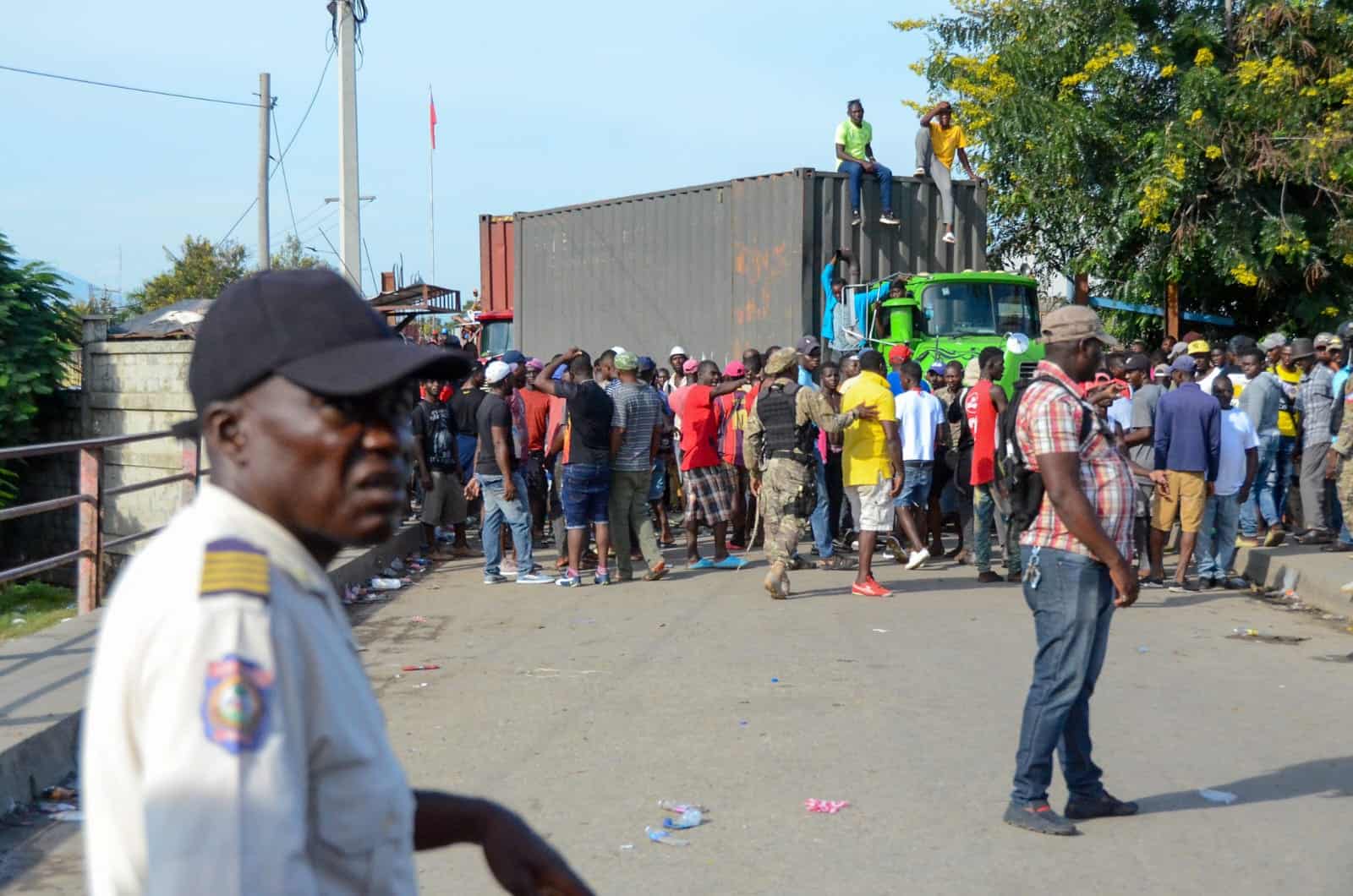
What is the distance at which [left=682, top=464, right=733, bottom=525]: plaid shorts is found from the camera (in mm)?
13367

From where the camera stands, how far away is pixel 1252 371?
13.6 metres

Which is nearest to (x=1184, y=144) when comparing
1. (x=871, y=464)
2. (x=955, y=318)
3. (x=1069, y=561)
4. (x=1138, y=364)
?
(x=955, y=318)

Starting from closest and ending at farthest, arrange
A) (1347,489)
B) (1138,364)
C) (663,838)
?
(663,838) < (1347,489) < (1138,364)

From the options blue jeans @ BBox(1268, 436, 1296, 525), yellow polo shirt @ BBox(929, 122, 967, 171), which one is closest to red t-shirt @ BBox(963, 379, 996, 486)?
blue jeans @ BBox(1268, 436, 1296, 525)

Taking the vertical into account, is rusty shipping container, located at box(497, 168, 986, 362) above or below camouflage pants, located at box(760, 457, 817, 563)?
above

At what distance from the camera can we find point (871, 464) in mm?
11531

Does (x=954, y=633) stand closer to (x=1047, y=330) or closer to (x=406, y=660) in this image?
(x=406, y=660)

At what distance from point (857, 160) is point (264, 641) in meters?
17.7

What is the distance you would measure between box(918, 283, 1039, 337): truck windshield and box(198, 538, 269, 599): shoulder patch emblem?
1584cm

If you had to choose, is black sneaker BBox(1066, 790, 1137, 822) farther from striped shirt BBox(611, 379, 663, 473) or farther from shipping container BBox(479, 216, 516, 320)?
shipping container BBox(479, 216, 516, 320)

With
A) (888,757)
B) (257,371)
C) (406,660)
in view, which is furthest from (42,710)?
(257,371)

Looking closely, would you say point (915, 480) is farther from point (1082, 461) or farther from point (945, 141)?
point (945, 141)

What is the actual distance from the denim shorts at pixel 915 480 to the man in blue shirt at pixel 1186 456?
2157mm

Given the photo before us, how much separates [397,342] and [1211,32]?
2441 centimetres
